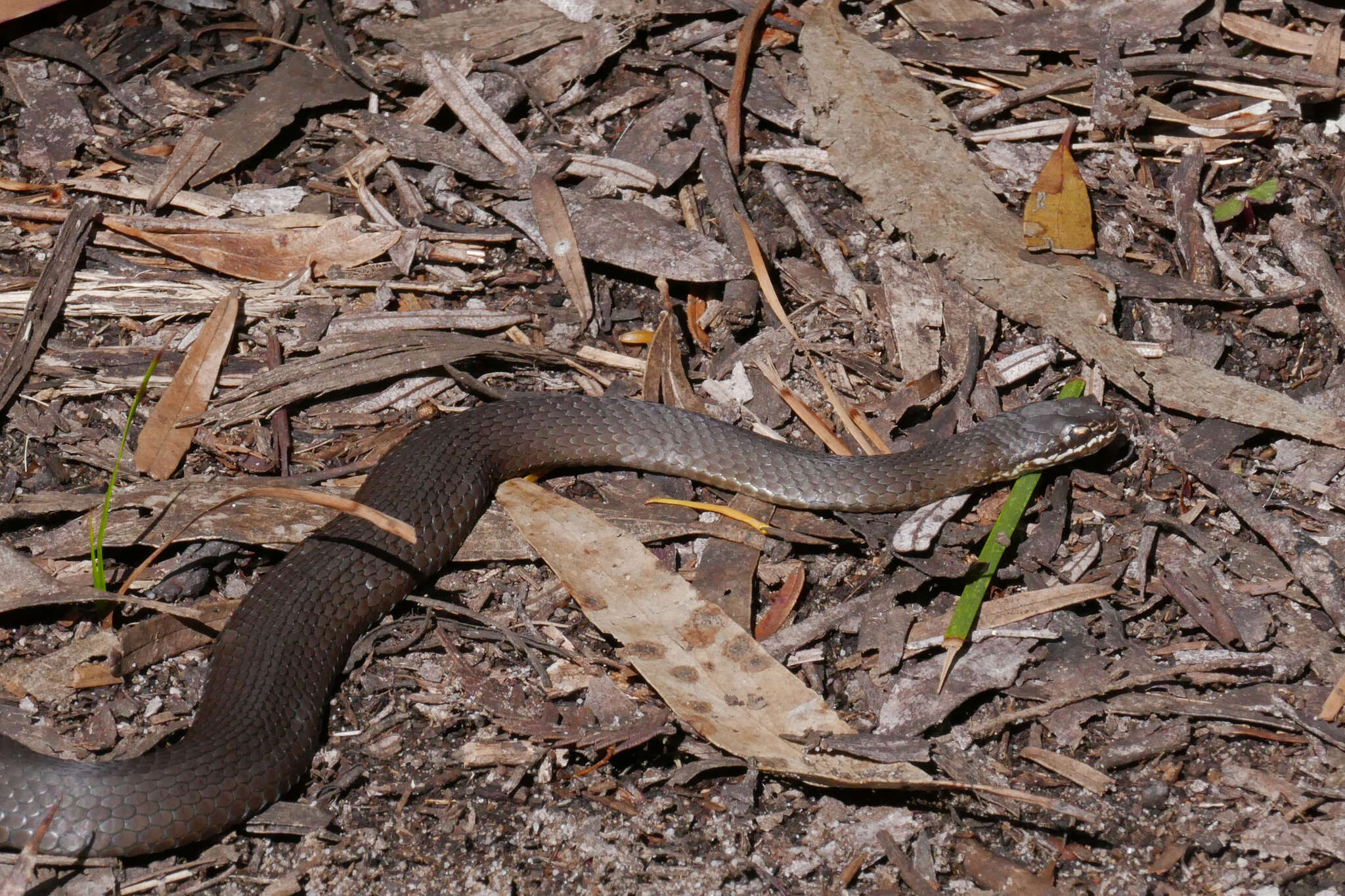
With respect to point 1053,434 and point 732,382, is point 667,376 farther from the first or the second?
point 1053,434

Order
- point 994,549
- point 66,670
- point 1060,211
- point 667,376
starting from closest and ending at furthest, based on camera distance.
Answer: point 66,670 < point 994,549 < point 667,376 < point 1060,211

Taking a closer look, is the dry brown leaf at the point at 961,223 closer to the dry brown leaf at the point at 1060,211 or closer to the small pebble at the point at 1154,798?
Result: the dry brown leaf at the point at 1060,211

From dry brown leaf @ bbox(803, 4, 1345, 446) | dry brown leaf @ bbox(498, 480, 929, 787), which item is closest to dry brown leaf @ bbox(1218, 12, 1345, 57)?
dry brown leaf @ bbox(803, 4, 1345, 446)

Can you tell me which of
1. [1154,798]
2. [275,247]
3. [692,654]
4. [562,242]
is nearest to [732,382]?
[562,242]

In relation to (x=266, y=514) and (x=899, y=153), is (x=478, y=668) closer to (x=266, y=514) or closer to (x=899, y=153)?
(x=266, y=514)

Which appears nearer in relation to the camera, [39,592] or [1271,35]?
[39,592]

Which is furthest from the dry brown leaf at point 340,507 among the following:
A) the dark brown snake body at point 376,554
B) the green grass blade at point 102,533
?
the dark brown snake body at point 376,554
